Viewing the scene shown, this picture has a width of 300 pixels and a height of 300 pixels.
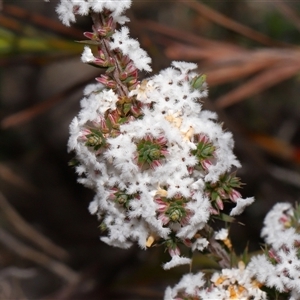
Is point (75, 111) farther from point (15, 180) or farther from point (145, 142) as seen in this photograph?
point (145, 142)

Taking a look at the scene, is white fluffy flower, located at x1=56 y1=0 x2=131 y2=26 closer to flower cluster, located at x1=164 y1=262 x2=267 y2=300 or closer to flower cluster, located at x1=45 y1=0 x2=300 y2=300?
flower cluster, located at x1=45 y1=0 x2=300 y2=300

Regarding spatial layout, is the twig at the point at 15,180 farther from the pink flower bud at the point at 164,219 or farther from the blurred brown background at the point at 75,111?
the pink flower bud at the point at 164,219

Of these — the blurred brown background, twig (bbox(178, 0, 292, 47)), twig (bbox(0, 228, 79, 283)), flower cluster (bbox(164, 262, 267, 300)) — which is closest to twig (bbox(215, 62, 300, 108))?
the blurred brown background

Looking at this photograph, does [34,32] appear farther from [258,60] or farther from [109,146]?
[109,146]

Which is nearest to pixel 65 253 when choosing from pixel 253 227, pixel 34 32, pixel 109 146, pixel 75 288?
pixel 75 288

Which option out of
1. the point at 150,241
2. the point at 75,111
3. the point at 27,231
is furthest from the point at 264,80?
the point at 150,241

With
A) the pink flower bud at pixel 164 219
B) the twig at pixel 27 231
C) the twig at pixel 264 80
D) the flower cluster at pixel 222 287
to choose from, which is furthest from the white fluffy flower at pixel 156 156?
the twig at pixel 27 231
